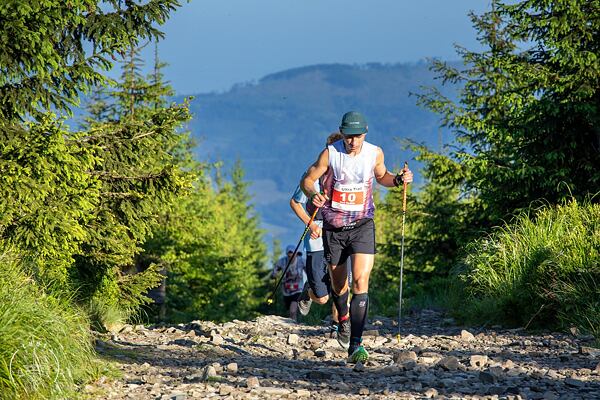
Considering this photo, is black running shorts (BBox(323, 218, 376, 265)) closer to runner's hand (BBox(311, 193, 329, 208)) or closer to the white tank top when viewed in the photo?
the white tank top

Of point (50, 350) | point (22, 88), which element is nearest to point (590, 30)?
point (22, 88)

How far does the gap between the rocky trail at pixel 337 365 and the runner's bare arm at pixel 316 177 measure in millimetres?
1568

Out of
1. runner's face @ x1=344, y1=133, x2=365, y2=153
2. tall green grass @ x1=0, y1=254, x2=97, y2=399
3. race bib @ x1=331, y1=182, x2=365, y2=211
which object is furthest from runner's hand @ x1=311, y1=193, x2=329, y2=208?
tall green grass @ x1=0, y1=254, x2=97, y2=399

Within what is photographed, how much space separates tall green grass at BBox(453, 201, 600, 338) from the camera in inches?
437

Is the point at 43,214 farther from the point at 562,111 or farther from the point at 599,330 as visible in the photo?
the point at 562,111

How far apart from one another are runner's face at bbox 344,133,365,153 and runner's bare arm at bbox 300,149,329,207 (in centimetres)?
22

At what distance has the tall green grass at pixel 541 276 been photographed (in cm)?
1109

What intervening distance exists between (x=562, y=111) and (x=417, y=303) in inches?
168

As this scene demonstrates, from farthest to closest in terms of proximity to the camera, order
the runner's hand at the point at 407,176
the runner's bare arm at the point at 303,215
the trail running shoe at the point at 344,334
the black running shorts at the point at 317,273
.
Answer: the black running shorts at the point at 317,273
the runner's bare arm at the point at 303,215
the trail running shoe at the point at 344,334
the runner's hand at the point at 407,176

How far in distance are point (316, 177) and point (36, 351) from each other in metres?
3.35

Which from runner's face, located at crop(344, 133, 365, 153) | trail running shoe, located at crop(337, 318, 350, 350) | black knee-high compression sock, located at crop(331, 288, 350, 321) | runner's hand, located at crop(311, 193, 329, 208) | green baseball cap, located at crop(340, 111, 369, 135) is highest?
green baseball cap, located at crop(340, 111, 369, 135)

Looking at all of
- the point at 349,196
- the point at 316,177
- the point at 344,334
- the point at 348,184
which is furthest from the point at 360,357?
the point at 316,177

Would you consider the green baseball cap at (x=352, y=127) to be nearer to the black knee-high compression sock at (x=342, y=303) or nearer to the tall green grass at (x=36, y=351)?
the black knee-high compression sock at (x=342, y=303)

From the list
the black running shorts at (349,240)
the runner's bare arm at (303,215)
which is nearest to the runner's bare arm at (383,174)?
the black running shorts at (349,240)
